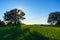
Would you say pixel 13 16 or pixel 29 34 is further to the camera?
pixel 13 16

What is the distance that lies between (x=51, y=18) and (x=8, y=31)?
154ft

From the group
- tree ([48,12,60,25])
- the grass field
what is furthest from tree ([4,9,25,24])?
the grass field

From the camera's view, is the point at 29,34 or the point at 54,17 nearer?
the point at 29,34

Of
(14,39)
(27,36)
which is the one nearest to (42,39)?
(27,36)

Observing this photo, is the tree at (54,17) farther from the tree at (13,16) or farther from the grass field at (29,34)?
the grass field at (29,34)

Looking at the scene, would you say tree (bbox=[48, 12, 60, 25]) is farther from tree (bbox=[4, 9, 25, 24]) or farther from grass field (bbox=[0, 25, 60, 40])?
grass field (bbox=[0, 25, 60, 40])

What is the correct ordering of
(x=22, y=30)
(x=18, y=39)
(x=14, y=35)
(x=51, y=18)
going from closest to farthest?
(x=18, y=39)
(x=14, y=35)
(x=22, y=30)
(x=51, y=18)

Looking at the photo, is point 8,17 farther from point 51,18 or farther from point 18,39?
point 18,39

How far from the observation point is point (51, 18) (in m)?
70.9

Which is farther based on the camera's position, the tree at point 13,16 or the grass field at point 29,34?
the tree at point 13,16

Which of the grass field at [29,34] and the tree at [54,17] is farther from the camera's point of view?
the tree at [54,17]

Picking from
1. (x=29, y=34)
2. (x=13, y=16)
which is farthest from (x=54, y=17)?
(x=29, y=34)

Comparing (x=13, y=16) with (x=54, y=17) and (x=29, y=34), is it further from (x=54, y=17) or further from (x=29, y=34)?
(x=29, y=34)

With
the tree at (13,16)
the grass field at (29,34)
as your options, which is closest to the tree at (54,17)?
the tree at (13,16)
